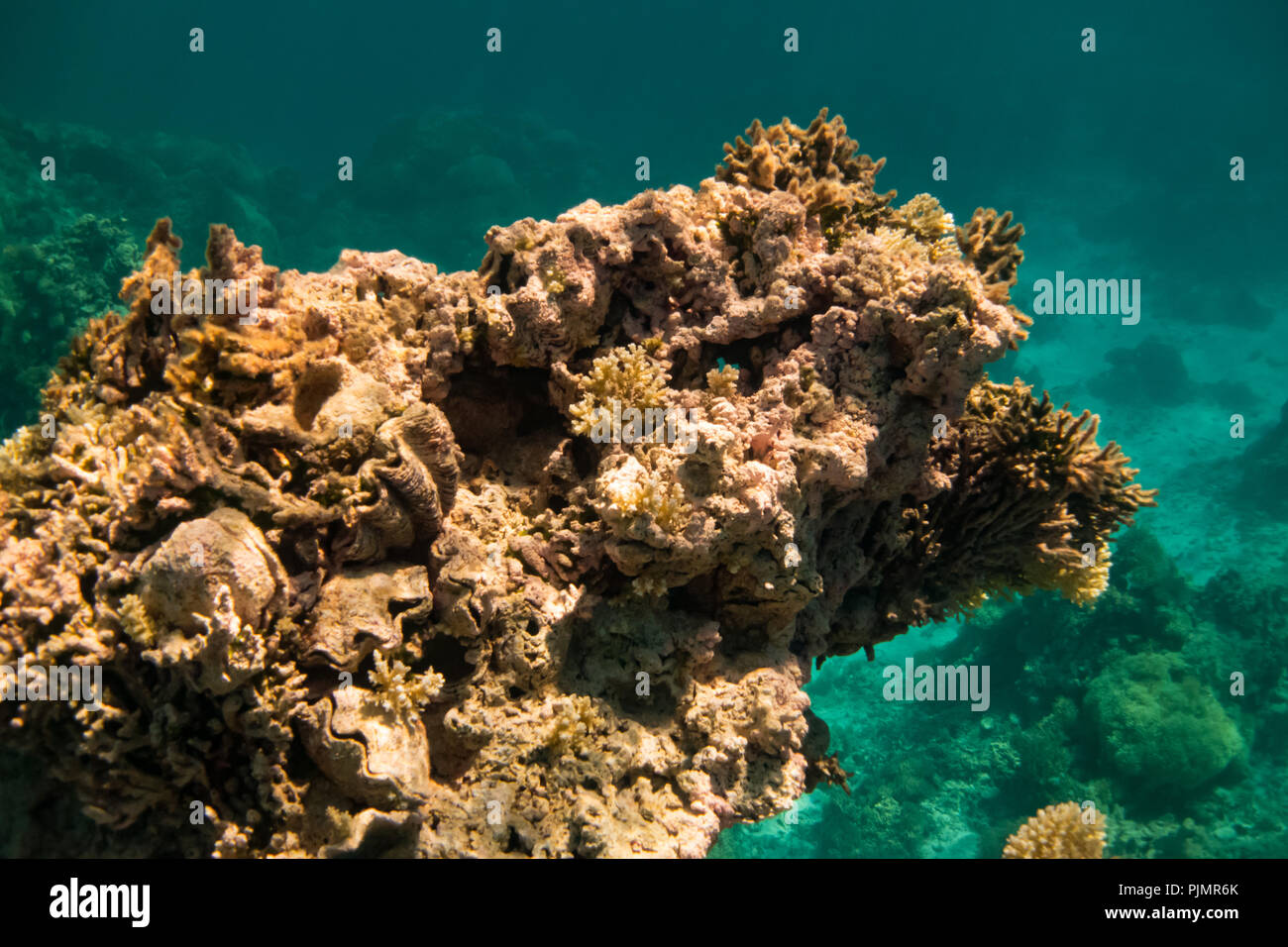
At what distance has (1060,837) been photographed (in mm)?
4336

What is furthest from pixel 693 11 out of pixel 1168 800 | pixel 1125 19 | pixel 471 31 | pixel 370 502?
pixel 370 502

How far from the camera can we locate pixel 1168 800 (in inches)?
661

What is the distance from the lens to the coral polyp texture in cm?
310

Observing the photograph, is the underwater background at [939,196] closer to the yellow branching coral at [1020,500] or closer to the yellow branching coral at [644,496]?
the yellow branching coral at [1020,500]

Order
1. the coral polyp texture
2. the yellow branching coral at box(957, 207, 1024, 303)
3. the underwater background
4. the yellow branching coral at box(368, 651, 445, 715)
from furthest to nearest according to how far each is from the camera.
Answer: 1. the underwater background
2. the yellow branching coral at box(957, 207, 1024, 303)
3. the yellow branching coral at box(368, 651, 445, 715)
4. the coral polyp texture

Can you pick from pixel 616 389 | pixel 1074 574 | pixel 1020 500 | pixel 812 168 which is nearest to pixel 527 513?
pixel 616 389

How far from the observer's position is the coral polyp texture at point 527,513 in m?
3.10

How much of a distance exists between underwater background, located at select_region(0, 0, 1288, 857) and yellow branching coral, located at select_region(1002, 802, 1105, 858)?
9625mm

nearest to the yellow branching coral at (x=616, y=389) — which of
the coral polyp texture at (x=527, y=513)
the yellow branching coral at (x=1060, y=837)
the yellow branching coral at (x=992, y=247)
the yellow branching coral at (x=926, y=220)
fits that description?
the coral polyp texture at (x=527, y=513)

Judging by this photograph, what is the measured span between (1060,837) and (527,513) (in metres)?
4.12

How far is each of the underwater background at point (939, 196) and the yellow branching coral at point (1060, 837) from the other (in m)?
9.62

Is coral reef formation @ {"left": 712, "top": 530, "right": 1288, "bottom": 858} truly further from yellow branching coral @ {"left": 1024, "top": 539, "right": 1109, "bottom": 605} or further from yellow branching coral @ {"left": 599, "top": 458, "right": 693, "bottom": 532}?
yellow branching coral @ {"left": 599, "top": 458, "right": 693, "bottom": 532}

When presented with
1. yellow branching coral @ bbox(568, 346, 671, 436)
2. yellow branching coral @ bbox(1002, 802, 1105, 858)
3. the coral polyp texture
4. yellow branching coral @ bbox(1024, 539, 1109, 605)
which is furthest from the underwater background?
yellow branching coral @ bbox(568, 346, 671, 436)

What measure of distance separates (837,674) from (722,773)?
21.8 meters
